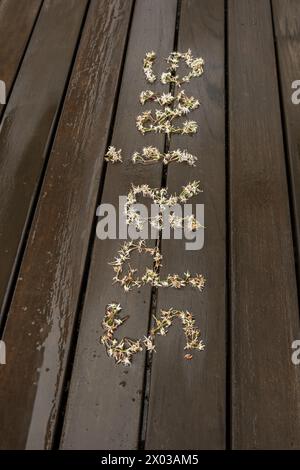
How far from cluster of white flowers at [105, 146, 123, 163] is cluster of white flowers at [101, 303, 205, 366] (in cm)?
44

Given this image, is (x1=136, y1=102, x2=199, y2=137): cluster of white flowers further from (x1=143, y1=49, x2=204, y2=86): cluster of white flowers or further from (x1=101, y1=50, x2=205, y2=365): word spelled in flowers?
(x1=143, y1=49, x2=204, y2=86): cluster of white flowers

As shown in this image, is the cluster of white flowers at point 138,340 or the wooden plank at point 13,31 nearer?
the cluster of white flowers at point 138,340

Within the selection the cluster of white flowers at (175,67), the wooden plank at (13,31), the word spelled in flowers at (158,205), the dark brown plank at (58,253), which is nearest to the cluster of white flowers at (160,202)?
the word spelled in flowers at (158,205)

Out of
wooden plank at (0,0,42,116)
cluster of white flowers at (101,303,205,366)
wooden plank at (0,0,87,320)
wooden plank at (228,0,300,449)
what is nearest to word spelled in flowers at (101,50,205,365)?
cluster of white flowers at (101,303,205,366)

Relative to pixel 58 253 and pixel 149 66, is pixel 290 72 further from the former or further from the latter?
pixel 58 253

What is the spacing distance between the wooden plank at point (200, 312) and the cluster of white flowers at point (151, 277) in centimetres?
2

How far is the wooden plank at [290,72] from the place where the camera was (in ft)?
4.45

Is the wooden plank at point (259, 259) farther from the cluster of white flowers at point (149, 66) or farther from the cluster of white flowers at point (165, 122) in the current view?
the cluster of white flowers at point (149, 66)

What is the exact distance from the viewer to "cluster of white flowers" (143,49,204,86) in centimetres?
156

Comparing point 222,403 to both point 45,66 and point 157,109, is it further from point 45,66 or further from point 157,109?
point 45,66

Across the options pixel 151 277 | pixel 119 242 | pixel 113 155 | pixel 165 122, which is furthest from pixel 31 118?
pixel 151 277

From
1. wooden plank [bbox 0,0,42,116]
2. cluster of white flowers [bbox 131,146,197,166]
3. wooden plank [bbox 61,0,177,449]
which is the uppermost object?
wooden plank [bbox 0,0,42,116]
